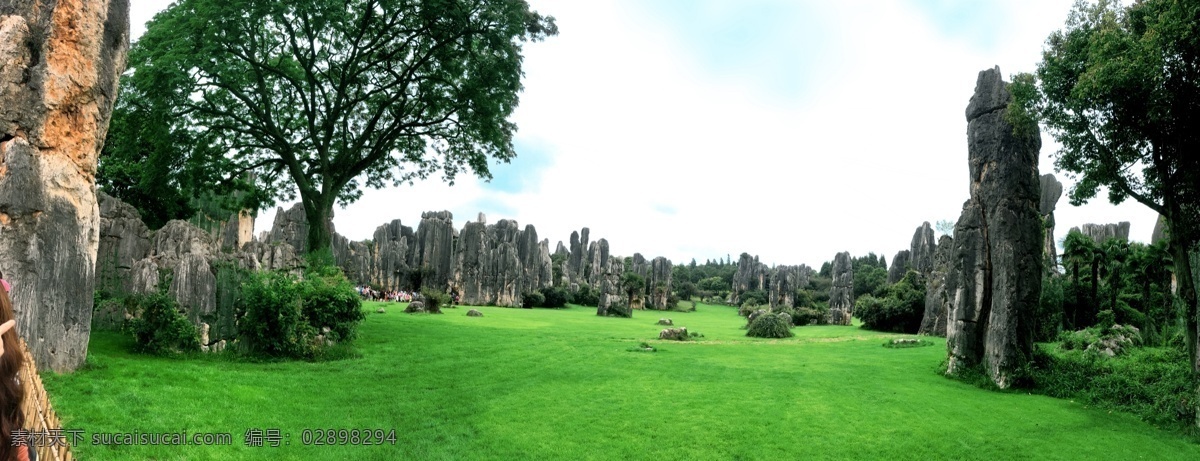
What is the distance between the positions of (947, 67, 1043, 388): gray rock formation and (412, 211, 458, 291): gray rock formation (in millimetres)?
36696

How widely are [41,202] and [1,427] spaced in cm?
956

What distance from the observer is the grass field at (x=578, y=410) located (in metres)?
8.09

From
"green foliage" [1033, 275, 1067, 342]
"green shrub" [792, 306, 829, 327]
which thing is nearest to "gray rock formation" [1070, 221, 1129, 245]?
"green shrub" [792, 306, 829, 327]

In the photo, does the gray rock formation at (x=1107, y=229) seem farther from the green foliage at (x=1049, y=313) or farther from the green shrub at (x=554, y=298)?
the green shrub at (x=554, y=298)

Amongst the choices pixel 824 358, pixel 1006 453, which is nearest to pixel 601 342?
pixel 824 358

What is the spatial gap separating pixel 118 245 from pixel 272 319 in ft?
15.2

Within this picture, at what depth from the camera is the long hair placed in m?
2.17

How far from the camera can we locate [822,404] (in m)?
10.9

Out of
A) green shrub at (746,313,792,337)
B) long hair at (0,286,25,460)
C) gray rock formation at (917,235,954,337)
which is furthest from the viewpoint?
gray rock formation at (917,235,954,337)

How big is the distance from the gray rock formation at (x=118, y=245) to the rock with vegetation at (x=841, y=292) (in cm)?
3062

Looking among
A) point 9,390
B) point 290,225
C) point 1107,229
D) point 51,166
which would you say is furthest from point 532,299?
point 9,390

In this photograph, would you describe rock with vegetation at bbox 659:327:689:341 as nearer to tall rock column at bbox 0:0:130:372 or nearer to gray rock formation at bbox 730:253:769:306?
tall rock column at bbox 0:0:130:372

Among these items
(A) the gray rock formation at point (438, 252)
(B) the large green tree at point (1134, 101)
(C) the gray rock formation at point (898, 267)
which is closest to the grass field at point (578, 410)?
(B) the large green tree at point (1134, 101)

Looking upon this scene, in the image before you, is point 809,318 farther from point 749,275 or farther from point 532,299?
point 749,275
